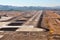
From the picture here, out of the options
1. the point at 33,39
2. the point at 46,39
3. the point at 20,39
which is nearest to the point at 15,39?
the point at 20,39

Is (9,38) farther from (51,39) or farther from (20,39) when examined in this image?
(51,39)

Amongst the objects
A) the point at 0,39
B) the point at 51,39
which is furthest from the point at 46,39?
the point at 0,39

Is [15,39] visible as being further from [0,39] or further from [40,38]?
[40,38]

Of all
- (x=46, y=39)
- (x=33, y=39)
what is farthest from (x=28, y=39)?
(x=46, y=39)

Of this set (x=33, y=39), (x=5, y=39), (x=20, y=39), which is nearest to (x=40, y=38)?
(x=33, y=39)

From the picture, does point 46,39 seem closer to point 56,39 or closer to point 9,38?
point 56,39
